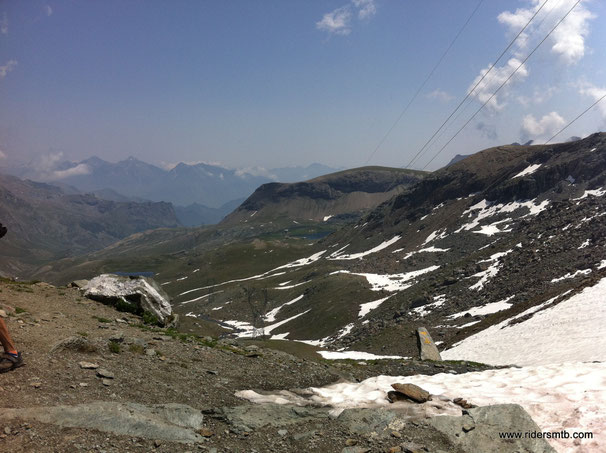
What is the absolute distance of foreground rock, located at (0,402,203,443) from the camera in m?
9.41

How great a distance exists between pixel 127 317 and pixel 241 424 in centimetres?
1463

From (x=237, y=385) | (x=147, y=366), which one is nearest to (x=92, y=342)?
(x=147, y=366)

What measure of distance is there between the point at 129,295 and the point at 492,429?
72.7ft

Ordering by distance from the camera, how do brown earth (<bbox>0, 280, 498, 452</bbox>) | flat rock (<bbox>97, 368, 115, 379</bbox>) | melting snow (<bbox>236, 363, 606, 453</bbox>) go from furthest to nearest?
flat rock (<bbox>97, 368, 115, 379</bbox>) < melting snow (<bbox>236, 363, 606, 453</bbox>) < brown earth (<bbox>0, 280, 498, 452</bbox>)

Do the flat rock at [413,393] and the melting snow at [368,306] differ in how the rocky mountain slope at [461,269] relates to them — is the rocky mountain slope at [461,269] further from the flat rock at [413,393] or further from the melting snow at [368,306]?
the flat rock at [413,393]

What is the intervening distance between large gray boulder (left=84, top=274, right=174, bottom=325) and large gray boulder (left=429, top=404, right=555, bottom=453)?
62.9ft

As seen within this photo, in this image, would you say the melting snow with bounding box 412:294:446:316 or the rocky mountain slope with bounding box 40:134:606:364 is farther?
the melting snow with bounding box 412:294:446:316

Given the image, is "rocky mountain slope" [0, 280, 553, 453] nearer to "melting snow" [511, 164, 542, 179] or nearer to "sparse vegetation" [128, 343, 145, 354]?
"sparse vegetation" [128, 343, 145, 354]

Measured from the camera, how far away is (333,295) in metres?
108

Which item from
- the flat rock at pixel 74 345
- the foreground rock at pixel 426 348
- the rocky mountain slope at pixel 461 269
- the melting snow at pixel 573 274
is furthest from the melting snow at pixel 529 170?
the flat rock at pixel 74 345

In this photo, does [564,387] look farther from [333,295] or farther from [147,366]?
[333,295]

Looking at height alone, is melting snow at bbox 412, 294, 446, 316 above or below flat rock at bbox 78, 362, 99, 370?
below

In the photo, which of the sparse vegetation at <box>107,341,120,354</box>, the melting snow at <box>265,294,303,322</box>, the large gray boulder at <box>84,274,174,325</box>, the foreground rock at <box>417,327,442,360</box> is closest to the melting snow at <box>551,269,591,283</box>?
the foreground rock at <box>417,327,442,360</box>

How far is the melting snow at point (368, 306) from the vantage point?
8744 cm
